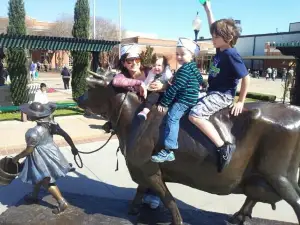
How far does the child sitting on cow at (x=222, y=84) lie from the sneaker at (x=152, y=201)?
127 cm

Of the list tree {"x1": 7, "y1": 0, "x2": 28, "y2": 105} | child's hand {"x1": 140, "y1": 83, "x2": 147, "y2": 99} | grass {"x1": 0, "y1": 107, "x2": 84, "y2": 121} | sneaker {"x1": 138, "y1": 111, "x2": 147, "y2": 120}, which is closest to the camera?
sneaker {"x1": 138, "y1": 111, "x2": 147, "y2": 120}

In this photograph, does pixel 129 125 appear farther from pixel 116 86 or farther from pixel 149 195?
pixel 149 195

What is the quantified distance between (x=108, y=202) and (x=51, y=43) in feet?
26.6

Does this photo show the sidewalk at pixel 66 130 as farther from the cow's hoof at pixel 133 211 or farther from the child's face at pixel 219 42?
the child's face at pixel 219 42

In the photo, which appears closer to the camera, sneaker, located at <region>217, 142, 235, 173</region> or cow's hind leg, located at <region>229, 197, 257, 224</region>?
sneaker, located at <region>217, 142, 235, 173</region>

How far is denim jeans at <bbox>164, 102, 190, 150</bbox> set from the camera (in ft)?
9.15

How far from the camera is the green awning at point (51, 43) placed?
9.80 m

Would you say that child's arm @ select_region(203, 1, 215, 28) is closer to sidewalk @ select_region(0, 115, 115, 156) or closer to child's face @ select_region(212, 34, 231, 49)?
child's face @ select_region(212, 34, 231, 49)

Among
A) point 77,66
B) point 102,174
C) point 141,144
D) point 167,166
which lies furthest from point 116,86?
point 77,66

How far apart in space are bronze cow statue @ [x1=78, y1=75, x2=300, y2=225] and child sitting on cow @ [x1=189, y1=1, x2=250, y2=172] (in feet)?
0.31

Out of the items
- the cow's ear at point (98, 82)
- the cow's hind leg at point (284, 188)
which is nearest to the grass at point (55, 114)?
the cow's ear at point (98, 82)

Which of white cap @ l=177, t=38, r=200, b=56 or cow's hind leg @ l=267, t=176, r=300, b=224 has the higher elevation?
white cap @ l=177, t=38, r=200, b=56

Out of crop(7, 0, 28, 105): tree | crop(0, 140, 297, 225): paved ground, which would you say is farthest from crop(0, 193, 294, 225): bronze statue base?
crop(7, 0, 28, 105): tree

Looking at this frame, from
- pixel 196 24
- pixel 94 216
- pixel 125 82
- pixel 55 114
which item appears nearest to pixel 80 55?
pixel 55 114
